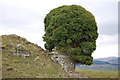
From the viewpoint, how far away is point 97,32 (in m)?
33.1

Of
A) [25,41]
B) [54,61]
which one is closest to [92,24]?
[54,61]

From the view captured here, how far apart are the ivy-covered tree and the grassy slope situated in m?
2.29

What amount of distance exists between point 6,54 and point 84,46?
946cm

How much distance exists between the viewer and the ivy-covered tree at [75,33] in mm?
31312

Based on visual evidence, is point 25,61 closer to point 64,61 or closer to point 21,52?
point 21,52

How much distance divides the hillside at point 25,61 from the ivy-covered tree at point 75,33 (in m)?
2.40

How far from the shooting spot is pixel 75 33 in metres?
31.3

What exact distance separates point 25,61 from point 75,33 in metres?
6.78

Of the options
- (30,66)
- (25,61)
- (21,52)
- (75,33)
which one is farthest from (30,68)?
(75,33)

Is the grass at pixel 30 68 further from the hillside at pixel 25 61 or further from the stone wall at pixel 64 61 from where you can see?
the stone wall at pixel 64 61

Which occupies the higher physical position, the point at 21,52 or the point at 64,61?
the point at 21,52

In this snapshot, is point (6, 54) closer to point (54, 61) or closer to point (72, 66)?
point (54, 61)

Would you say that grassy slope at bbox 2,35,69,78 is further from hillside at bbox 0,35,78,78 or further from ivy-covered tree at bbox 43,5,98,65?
ivy-covered tree at bbox 43,5,98,65

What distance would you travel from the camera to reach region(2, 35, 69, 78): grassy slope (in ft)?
91.2
